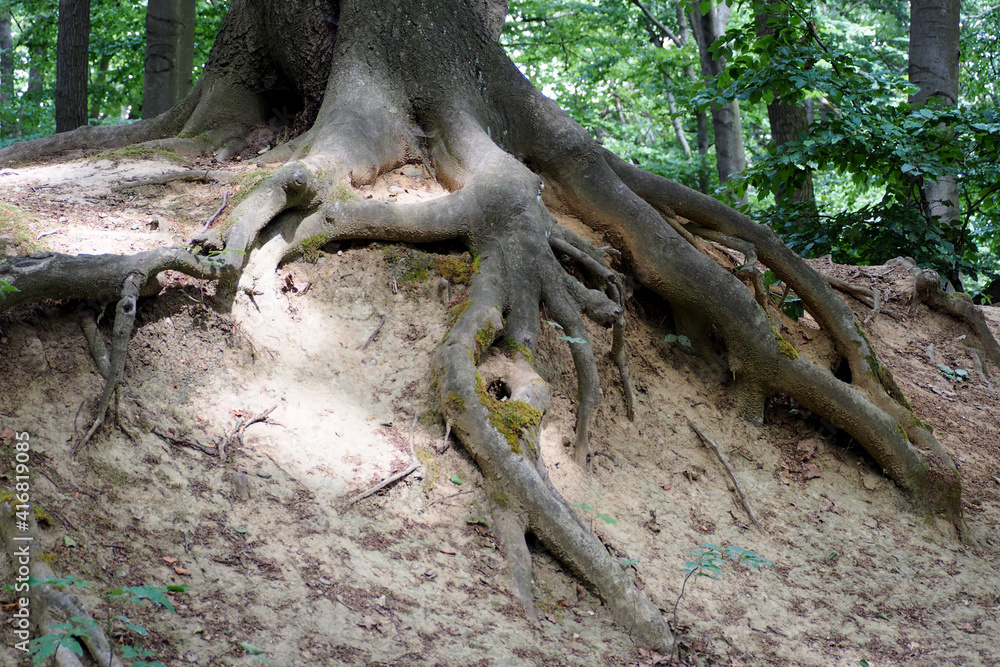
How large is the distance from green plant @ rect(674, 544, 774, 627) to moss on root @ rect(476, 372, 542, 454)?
3.60 ft

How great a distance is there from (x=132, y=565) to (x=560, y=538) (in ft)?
6.63

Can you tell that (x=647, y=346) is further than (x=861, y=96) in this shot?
No

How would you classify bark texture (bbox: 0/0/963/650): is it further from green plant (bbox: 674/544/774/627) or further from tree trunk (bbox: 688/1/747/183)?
tree trunk (bbox: 688/1/747/183)

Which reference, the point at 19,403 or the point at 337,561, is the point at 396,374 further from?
the point at 19,403


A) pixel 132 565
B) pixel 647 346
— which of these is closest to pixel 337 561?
pixel 132 565

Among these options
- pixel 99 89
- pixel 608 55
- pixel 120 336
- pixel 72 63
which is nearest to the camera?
pixel 120 336

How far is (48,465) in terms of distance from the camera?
10.2 ft

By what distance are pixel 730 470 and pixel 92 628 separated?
13.9 feet

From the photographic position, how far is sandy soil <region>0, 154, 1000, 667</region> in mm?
3086

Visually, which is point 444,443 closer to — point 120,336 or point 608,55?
point 120,336

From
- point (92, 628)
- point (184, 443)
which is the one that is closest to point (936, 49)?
point (184, 443)

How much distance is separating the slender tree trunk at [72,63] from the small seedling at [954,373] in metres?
10.8

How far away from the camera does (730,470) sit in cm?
539

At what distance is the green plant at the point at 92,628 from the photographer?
85.8 inches
